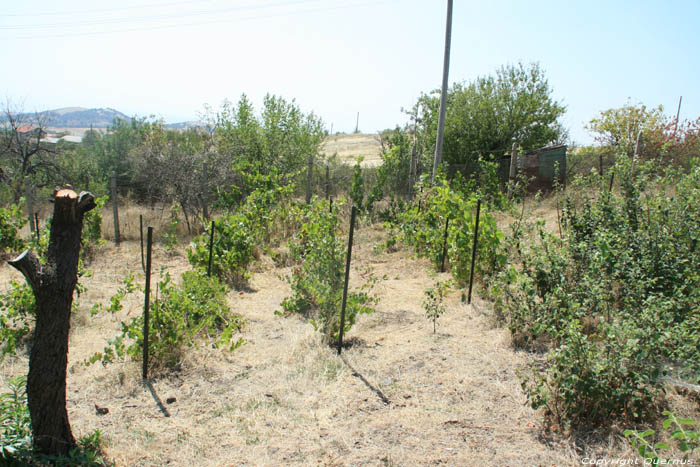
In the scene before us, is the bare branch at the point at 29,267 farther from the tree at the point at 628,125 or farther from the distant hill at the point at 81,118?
the distant hill at the point at 81,118

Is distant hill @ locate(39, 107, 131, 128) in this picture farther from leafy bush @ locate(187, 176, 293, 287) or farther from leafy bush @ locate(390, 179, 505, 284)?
leafy bush @ locate(390, 179, 505, 284)

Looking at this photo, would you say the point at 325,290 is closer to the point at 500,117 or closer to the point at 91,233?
the point at 91,233

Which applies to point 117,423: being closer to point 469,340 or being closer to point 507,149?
point 469,340

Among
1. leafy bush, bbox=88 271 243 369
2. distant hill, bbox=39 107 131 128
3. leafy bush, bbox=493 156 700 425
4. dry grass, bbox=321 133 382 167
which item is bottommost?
leafy bush, bbox=88 271 243 369

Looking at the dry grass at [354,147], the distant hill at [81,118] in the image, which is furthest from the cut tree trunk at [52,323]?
the distant hill at [81,118]

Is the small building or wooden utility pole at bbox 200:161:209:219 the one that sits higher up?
the small building

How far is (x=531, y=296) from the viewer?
404 cm

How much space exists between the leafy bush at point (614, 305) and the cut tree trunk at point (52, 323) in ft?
9.42

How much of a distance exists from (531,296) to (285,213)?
5662mm

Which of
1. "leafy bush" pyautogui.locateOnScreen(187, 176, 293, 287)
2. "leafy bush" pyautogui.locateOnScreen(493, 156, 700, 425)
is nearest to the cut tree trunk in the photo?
"leafy bush" pyautogui.locateOnScreen(493, 156, 700, 425)

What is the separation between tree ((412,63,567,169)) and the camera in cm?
1280

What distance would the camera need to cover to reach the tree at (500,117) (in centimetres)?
1280

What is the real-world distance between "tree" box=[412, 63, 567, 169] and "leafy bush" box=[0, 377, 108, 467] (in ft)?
37.5

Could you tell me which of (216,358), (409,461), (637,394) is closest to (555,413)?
(637,394)
